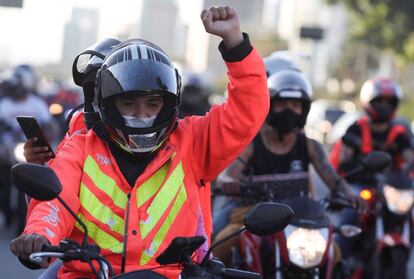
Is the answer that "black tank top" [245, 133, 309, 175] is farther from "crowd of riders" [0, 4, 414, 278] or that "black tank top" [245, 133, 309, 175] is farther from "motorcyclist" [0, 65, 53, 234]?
"motorcyclist" [0, 65, 53, 234]

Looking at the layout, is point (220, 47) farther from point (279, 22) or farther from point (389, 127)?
point (279, 22)

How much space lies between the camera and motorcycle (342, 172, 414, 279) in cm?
794

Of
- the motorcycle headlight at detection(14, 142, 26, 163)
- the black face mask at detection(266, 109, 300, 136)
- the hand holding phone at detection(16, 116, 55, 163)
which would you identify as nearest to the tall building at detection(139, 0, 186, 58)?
the motorcycle headlight at detection(14, 142, 26, 163)

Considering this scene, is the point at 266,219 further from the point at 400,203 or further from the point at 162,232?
the point at 400,203

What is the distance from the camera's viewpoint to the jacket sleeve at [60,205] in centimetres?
419

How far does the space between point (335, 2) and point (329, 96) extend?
44557 mm

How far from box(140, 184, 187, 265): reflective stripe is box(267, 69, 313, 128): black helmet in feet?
8.82

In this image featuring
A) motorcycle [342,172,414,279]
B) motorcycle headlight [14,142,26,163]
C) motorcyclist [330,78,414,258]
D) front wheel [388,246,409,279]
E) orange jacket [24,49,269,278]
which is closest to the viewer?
orange jacket [24,49,269,278]

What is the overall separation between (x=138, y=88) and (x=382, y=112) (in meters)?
5.21

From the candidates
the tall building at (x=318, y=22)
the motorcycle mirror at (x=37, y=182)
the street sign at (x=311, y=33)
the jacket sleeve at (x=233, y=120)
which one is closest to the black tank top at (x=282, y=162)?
the jacket sleeve at (x=233, y=120)

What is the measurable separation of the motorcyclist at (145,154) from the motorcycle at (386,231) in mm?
3487

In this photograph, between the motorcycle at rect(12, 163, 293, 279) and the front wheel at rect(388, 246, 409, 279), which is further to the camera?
the front wheel at rect(388, 246, 409, 279)

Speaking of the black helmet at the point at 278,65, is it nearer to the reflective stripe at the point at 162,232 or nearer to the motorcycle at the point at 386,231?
the motorcycle at the point at 386,231

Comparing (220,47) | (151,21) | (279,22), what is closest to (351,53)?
(279,22)
